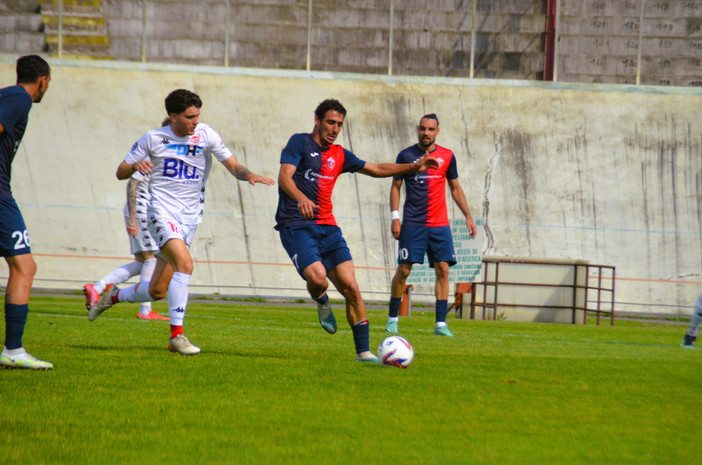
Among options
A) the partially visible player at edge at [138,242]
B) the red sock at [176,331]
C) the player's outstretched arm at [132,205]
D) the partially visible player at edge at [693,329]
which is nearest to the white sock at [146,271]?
the partially visible player at edge at [138,242]

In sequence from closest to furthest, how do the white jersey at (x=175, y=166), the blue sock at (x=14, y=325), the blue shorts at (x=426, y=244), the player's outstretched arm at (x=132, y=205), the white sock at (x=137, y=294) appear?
the blue sock at (x=14, y=325), the white jersey at (x=175, y=166), the white sock at (x=137, y=294), the blue shorts at (x=426, y=244), the player's outstretched arm at (x=132, y=205)

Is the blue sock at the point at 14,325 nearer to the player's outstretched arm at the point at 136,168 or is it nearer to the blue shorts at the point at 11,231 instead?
the blue shorts at the point at 11,231

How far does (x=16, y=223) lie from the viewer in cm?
536

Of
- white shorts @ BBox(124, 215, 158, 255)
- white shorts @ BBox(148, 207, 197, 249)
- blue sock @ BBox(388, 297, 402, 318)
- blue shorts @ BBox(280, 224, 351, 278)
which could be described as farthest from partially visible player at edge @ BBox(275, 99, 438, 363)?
white shorts @ BBox(124, 215, 158, 255)

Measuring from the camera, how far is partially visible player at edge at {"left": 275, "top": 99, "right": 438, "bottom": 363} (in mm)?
6527

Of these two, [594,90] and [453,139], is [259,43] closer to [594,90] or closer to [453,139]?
[453,139]

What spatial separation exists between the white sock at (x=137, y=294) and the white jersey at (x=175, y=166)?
3.14 ft

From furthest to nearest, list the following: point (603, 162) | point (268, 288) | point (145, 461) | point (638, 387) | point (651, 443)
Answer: point (603, 162), point (268, 288), point (638, 387), point (651, 443), point (145, 461)

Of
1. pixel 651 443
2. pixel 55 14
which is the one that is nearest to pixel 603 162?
pixel 55 14

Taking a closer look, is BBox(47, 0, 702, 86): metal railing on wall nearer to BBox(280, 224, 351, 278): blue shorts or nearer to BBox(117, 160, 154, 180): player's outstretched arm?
BBox(117, 160, 154, 180): player's outstretched arm

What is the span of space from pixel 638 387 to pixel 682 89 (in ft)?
69.3

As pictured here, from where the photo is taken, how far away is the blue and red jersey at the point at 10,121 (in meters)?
5.24

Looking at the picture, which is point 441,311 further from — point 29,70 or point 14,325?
point 29,70

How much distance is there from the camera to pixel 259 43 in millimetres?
24953
